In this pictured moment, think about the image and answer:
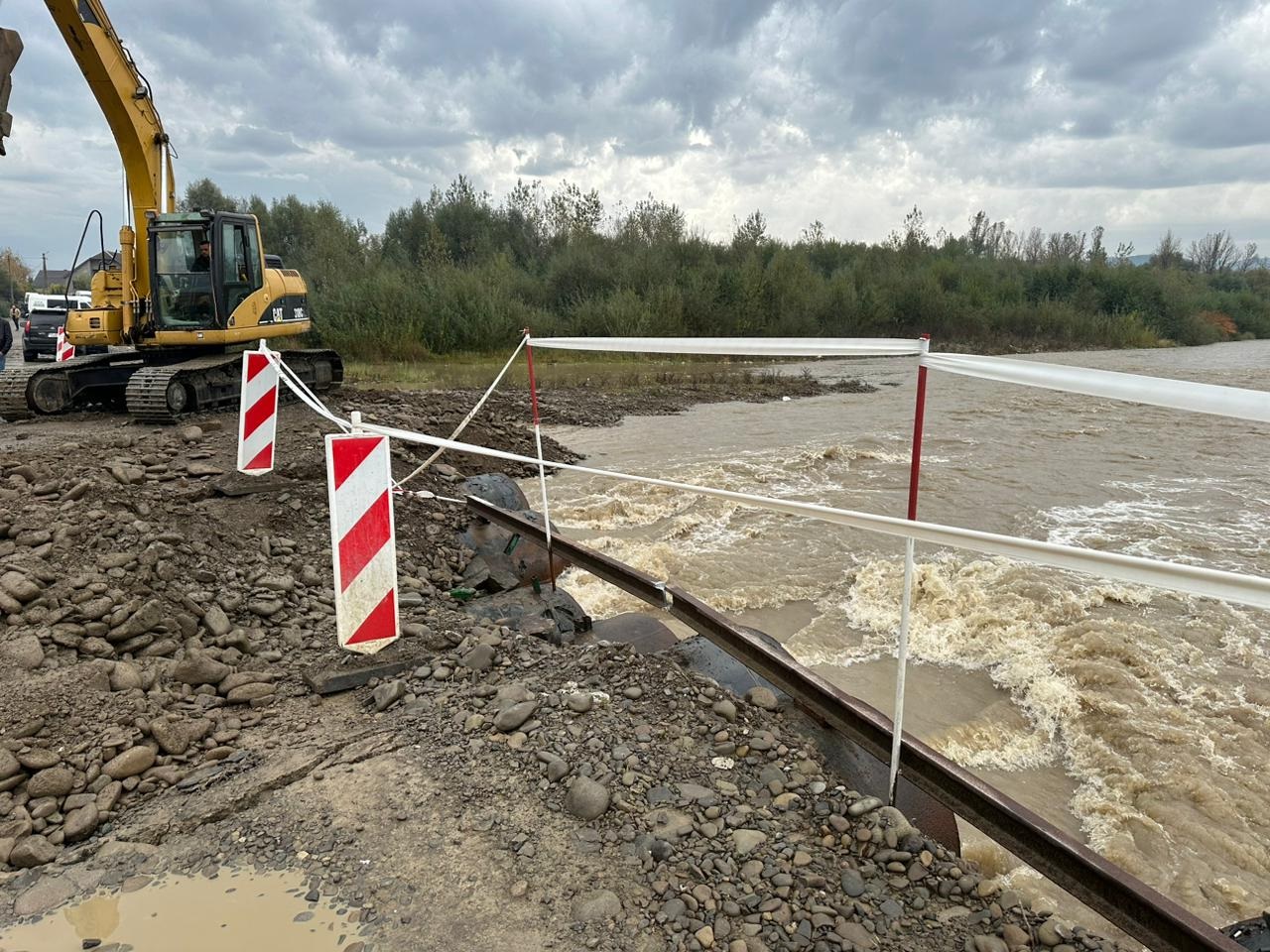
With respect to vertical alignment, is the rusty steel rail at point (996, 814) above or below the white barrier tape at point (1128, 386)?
below

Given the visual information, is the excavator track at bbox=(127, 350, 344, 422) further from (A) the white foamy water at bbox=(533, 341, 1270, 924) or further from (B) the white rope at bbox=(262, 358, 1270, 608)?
(B) the white rope at bbox=(262, 358, 1270, 608)

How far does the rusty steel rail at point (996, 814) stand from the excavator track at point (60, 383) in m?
10.5

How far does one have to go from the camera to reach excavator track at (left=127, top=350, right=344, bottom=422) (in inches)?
373

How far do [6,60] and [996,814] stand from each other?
5.46m

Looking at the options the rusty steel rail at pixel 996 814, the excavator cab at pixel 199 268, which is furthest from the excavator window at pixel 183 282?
the rusty steel rail at pixel 996 814

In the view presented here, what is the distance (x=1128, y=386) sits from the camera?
2047 millimetres

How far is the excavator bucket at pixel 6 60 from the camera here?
3.73 meters

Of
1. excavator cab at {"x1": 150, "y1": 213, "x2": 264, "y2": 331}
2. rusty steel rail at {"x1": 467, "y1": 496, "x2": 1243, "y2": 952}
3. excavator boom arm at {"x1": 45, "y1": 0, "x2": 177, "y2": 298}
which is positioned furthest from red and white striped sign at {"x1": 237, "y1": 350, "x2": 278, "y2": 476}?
excavator boom arm at {"x1": 45, "y1": 0, "x2": 177, "y2": 298}

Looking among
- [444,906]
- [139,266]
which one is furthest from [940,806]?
[139,266]

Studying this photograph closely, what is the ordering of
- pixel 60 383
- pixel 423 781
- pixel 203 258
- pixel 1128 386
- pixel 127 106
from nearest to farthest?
pixel 1128 386 → pixel 423 781 → pixel 127 106 → pixel 203 258 → pixel 60 383

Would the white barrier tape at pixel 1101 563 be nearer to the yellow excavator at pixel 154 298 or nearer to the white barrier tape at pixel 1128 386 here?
the white barrier tape at pixel 1128 386

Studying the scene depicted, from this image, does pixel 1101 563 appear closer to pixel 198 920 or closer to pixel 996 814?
pixel 996 814

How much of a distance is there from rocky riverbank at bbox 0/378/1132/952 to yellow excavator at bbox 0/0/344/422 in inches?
237

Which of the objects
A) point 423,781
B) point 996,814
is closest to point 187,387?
point 423,781
